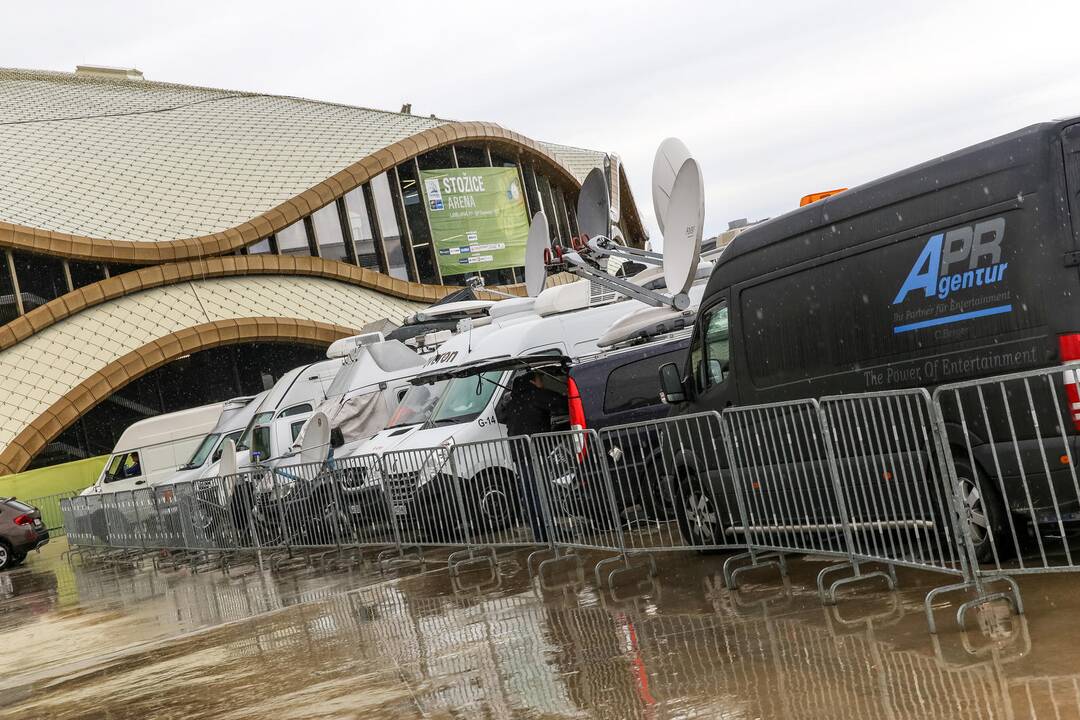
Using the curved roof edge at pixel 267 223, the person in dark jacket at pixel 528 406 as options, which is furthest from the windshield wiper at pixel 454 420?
the curved roof edge at pixel 267 223

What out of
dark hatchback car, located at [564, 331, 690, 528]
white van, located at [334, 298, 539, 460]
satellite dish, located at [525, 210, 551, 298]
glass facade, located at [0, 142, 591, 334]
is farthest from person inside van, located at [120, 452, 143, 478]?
dark hatchback car, located at [564, 331, 690, 528]

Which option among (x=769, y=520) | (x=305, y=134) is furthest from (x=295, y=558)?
(x=305, y=134)

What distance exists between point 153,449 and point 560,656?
21394 mm

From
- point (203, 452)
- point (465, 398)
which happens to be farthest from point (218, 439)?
point (465, 398)

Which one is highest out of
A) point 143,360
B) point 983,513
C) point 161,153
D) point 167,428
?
point 161,153

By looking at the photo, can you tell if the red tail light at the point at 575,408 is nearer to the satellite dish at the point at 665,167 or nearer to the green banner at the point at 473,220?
the satellite dish at the point at 665,167

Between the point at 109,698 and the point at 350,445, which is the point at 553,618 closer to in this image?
the point at 109,698

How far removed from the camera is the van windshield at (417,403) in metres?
15.5

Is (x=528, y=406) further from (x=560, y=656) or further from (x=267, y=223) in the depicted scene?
(x=267, y=223)

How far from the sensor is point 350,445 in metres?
17.0

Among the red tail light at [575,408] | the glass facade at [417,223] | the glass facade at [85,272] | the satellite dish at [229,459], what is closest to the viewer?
the red tail light at [575,408]

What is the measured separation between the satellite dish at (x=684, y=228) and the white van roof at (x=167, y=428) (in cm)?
1512

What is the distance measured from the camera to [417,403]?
15.8 meters

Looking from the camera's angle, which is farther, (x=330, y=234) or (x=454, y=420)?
(x=330, y=234)
